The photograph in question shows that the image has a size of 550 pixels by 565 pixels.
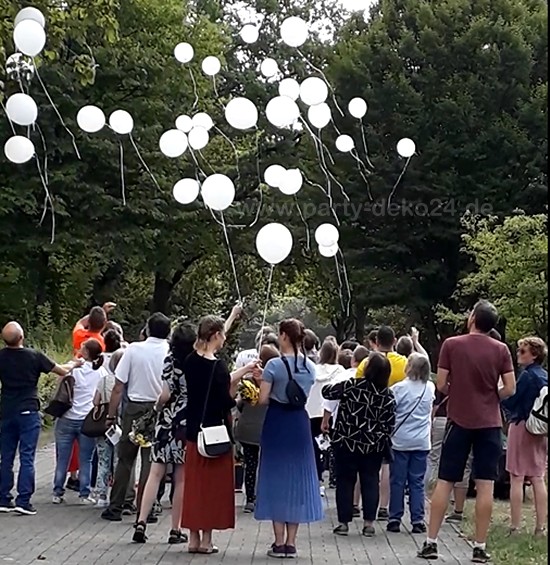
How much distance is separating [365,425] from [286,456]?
1335mm

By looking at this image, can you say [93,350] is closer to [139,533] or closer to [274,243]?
[274,243]

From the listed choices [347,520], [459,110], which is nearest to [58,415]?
[347,520]

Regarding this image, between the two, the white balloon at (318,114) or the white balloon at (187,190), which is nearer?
the white balloon at (187,190)

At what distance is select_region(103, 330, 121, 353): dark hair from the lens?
13.1m

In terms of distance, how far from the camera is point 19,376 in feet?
37.4

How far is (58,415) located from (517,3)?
80.3 feet

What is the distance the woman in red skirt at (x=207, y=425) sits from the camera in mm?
9391

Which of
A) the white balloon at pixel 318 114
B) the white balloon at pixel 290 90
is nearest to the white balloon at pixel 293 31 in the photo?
the white balloon at pixel 290 90

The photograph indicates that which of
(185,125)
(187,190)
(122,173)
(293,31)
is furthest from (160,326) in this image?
(122,173)

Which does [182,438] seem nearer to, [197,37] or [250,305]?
[197,37]

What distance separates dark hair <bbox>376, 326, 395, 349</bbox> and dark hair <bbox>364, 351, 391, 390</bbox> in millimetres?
1079

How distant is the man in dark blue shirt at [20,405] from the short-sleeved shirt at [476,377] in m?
4.39

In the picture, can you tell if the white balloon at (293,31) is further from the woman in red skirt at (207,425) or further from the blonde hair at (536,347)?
the woman in red skirt at (207,425)

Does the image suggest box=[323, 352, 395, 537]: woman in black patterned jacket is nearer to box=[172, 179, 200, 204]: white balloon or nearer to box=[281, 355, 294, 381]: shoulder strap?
box=[281, 355, 294, 381]: shoulder strap
